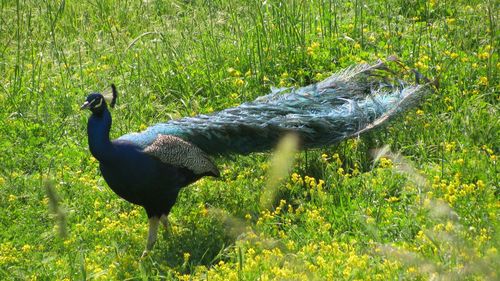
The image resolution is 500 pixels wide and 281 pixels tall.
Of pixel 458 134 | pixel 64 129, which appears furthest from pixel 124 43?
pixel 458 134

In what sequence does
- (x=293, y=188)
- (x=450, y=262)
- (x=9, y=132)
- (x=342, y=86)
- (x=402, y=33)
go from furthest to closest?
(x=402, y=33)
(x=9, y=132)
(x=342, y=86)
(x=293, y=188)
(x=450, y=262)

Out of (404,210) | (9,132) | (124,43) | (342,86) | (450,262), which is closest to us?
(450,262)

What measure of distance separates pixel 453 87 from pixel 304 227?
1.68m

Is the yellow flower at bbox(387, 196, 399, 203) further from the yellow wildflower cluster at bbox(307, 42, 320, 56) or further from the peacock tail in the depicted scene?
the yellow wildflower cluster at bbox(307, 42, 320, 56)

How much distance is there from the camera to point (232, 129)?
546 centimetres

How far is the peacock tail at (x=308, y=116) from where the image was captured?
5453mm

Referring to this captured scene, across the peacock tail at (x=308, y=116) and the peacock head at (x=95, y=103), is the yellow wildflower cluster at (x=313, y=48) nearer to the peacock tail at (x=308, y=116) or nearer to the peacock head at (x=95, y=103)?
the peacock tail at (x=308, y=116)

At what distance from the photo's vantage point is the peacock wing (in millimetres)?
5168

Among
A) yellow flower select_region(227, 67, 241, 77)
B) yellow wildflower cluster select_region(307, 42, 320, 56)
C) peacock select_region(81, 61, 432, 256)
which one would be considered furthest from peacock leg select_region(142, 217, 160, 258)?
yellow wildflower cluster select_region(307, 42, 320, 56)

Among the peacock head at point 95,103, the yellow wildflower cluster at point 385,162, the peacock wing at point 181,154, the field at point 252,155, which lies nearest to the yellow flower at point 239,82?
the field at point 252,155

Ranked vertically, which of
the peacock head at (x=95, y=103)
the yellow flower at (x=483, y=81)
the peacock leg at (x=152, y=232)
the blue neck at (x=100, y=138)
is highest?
the peacock head at (x=95, y=103)

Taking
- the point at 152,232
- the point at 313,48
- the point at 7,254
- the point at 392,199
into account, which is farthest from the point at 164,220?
the point at 313,48

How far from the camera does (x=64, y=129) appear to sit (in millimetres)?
6531

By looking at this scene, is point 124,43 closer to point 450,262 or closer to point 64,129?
point 64,129
